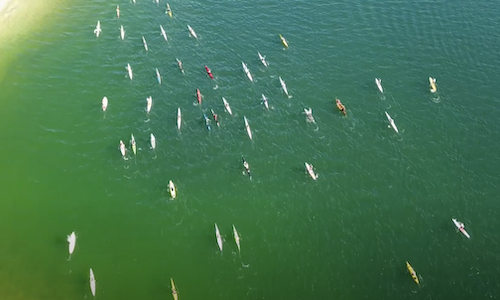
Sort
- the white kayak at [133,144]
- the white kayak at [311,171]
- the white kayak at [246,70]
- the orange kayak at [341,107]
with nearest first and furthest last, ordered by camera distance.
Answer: the white kayak at [311,171], the white kayak at [133,144], the orange kayak at [341,107], the white kayak at [246,70]

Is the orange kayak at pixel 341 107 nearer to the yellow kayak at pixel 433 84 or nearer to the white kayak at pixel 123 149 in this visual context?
the yellow kayak at pixel 433 84

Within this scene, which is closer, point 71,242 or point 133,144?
point 71,242

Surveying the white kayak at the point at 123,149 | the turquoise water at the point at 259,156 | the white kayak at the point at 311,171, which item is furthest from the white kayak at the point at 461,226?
the white kayak at the point at 123,149

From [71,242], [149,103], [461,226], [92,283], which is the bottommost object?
[92,283]

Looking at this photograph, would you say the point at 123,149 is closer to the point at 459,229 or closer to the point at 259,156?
the point at 259,156

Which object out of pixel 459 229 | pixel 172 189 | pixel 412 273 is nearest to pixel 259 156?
pixel 172 189

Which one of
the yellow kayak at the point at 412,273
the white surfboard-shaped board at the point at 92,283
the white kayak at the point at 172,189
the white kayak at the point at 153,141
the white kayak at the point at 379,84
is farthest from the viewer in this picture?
the white kayak at the point at 379,84

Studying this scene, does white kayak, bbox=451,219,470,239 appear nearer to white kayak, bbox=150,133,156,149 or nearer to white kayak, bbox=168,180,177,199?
white kayak, bbox=168,180,177,199

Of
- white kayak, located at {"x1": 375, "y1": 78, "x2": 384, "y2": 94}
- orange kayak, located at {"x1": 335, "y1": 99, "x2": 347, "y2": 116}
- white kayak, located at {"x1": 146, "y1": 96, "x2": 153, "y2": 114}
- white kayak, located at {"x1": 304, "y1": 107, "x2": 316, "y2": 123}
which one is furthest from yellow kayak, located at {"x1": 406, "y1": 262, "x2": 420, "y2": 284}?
white kayak, located at {"x1": 146, "y1": 96, "x2": 153, "y2": 114}
